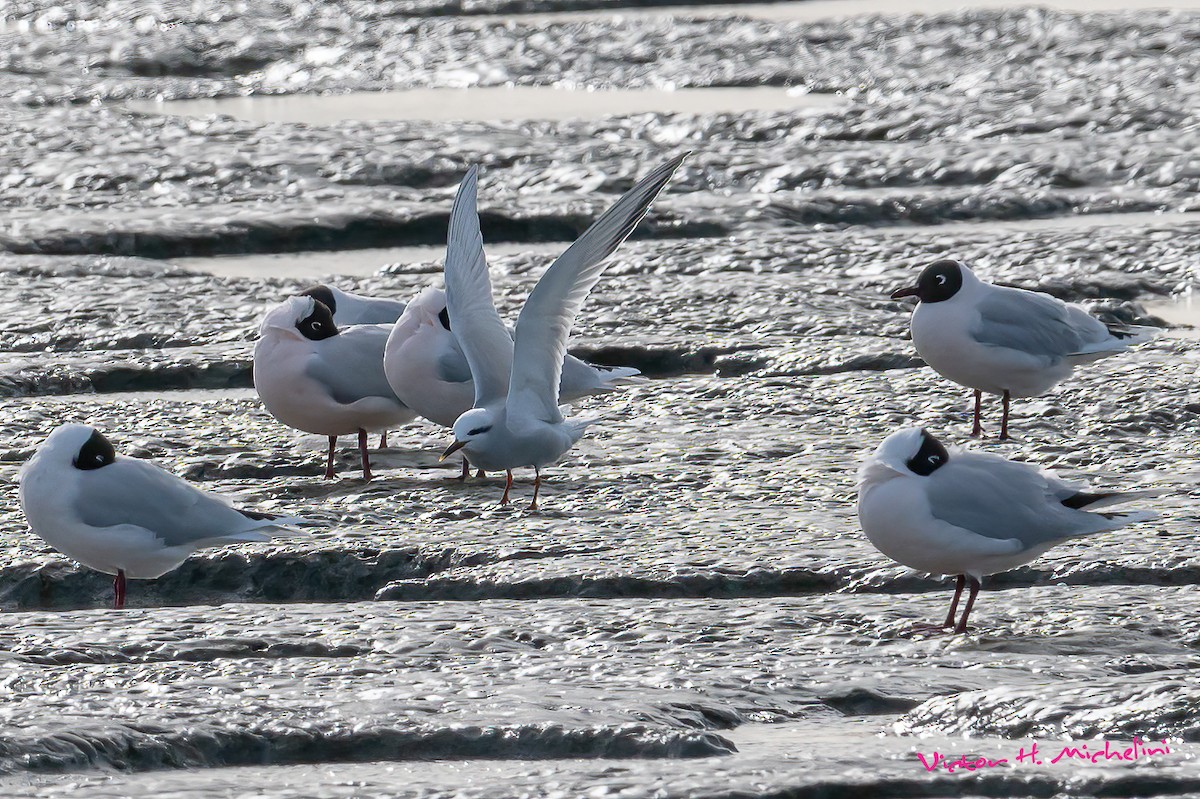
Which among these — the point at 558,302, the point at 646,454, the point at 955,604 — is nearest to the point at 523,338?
the point at 558,302

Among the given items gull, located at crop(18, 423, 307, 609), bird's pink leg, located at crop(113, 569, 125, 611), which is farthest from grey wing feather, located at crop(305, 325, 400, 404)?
bird's pink leg, located at crop(113, 569, 125, 611)

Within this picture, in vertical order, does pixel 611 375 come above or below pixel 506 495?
above

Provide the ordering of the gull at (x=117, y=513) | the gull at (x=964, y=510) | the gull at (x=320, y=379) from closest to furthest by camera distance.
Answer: the gull at (x=964, y=510) < the gull at (x=117, y=513) < the gull at (x=320, y=379)

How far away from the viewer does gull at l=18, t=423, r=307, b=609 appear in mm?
5023

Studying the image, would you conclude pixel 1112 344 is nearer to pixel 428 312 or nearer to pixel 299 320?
pixel 428 312

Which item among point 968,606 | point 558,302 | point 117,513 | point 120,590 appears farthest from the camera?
point 558,302

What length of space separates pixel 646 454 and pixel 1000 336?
1336 mm

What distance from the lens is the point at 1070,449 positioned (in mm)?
6199

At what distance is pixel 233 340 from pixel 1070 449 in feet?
11.7

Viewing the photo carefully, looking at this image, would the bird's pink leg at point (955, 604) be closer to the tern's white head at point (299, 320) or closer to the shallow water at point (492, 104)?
the tern's white head at point (299, 320)

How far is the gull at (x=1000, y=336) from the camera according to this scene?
6.48 metres

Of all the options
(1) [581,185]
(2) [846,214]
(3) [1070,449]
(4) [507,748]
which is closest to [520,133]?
(1) [581,185]

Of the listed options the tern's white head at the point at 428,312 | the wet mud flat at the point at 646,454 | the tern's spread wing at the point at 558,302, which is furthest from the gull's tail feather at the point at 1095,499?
the tern's white head at the point at 428,312

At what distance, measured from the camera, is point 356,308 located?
7.23 metres
